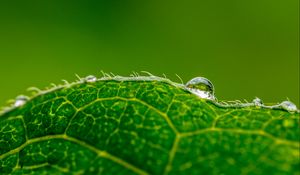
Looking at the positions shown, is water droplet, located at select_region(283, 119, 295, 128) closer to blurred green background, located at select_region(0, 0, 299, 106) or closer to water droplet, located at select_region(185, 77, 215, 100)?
water droplet, located at select_region(185, 77, 215, 100)

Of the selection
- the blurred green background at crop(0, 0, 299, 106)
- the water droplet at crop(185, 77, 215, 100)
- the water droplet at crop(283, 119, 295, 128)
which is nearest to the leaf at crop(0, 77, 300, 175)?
the water droplet at crop(283, 119, 295, 128)

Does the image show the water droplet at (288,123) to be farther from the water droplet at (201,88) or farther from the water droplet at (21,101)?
the water droplet at (21,101)

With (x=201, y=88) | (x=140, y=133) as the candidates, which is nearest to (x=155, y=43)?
(x=201, y=88)

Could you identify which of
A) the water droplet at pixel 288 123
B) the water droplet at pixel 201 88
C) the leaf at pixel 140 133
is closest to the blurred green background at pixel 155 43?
the water droplet at pixel 201 88

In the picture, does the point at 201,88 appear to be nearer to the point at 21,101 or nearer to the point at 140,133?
the point at 140,133

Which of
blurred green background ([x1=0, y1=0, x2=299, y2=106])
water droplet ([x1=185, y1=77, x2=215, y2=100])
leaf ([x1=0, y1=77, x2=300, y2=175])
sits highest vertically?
blurred green background ([x1=0, y1=0, x2=299, y2=106])

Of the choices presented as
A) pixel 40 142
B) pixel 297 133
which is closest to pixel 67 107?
pixel 40 142
